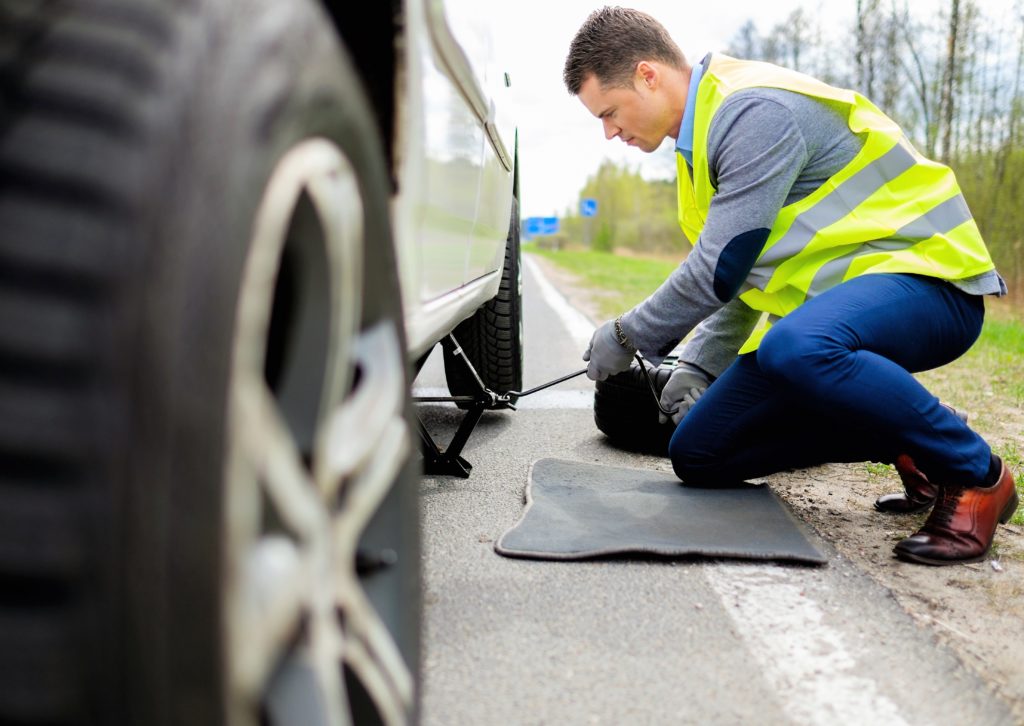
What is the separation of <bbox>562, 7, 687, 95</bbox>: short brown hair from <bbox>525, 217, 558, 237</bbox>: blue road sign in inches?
2838

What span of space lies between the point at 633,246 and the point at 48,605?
61364 millimetres

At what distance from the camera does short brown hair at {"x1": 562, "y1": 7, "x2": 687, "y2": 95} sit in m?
2.90

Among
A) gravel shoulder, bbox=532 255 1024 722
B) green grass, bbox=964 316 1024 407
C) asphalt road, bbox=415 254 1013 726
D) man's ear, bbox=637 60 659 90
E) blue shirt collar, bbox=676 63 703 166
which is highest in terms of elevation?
man's ear, bbox=637 60 659 90

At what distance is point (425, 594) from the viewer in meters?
2.10

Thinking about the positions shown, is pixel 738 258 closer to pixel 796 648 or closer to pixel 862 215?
pixel 862 215

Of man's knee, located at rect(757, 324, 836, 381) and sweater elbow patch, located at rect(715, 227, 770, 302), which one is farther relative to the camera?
sweater elbow patch, located at rect(715, 227, 770, 302)

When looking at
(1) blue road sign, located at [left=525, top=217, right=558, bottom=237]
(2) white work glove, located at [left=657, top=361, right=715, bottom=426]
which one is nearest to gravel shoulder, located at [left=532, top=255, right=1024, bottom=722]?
(2) white work glove, located at [left=657, top=361, right=715, bottom=426]

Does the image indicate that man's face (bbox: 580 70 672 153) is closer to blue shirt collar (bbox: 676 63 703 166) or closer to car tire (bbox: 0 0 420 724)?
blue shirt collar (bbox: 676 63 703 166)

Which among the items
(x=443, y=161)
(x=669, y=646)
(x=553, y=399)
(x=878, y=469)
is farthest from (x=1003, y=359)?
(x=443, y=161)

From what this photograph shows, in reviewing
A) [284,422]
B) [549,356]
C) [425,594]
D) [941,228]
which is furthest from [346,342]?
[549,356]

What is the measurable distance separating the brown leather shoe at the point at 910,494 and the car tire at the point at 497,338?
1579 millimetres

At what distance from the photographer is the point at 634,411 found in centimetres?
348

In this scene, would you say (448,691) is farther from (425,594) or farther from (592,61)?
(592,61)

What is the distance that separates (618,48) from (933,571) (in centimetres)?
171
